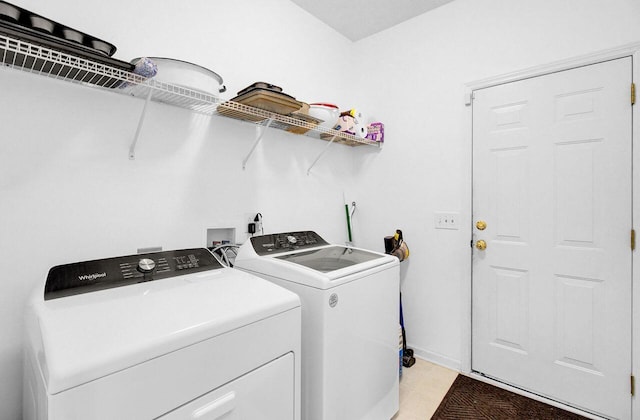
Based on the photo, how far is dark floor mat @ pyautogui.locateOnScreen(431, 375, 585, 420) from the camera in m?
1.87

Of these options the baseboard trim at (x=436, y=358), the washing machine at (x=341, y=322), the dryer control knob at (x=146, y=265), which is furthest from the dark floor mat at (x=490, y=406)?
the dryer control knob at (x=146, y=265)

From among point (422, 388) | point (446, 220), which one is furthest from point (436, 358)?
point (446, 220)

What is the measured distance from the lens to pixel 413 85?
259 cm

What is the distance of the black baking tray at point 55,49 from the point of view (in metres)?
1.00

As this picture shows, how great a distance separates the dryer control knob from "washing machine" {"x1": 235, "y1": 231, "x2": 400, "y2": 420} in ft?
1.63

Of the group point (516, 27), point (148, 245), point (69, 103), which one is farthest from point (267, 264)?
point (516, 27)

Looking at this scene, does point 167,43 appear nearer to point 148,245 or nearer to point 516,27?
point 148,245

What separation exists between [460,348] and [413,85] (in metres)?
2.14

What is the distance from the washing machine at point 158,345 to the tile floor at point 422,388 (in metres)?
1.11

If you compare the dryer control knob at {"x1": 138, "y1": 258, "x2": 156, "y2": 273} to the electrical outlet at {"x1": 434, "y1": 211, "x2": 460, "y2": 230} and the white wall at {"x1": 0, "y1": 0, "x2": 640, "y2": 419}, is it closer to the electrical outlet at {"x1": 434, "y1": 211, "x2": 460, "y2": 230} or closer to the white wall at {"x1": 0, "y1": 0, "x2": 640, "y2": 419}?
the white wall at {"x1": 0, "y1": 0, "x2": 640, "y2": 419}

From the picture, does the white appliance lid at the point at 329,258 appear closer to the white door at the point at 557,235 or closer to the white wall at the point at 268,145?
the white wall at the point at 268,145

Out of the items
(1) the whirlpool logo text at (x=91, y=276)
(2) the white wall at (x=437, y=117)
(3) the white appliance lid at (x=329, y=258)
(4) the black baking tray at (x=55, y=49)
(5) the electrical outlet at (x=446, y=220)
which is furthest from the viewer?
(5) the electrical outlet at (x=446, y=220)

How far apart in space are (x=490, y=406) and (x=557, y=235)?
1172mm

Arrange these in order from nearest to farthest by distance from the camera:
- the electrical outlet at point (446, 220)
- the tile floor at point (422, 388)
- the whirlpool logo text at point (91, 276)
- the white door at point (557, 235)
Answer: the whirlpool logo text at point (91, 276), the white door at point (557, 235), the tile floor at point (422, 388), the electrical outlet at point (446, 220)
